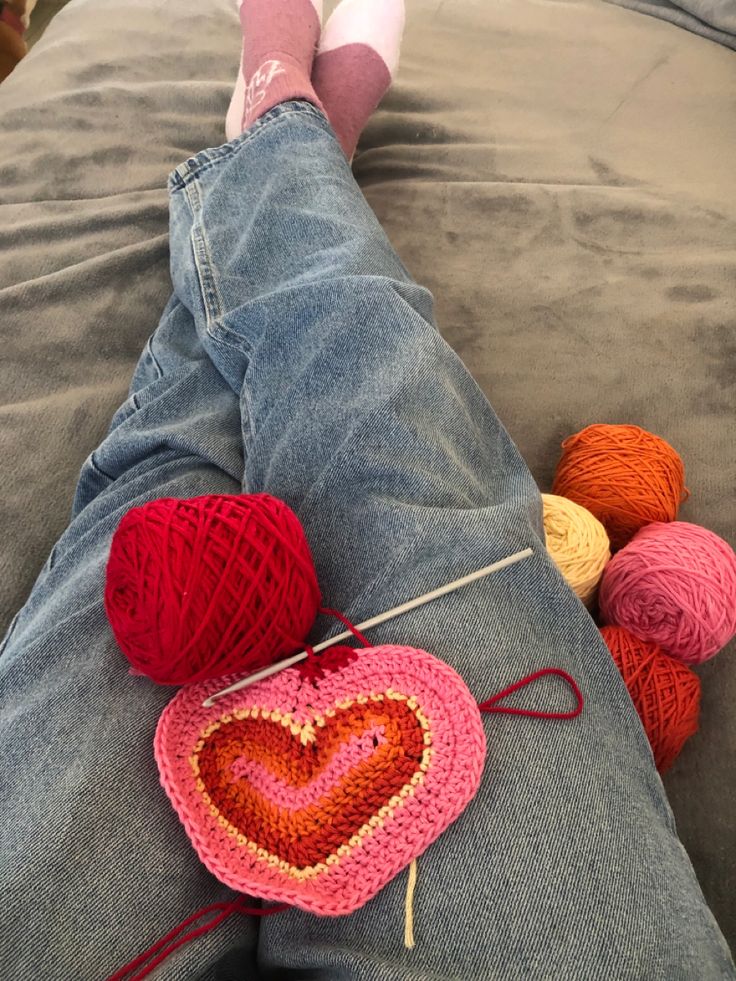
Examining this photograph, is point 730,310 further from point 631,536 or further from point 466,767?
point 466,767

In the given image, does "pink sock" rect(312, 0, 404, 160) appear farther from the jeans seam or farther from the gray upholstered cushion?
the jeans seam

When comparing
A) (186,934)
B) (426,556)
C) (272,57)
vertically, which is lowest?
(186,934)

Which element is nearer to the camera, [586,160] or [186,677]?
[186,677]

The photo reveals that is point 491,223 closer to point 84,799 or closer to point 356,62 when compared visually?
point 356,62

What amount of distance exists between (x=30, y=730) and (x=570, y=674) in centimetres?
33

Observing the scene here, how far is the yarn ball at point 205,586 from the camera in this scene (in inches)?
14.8

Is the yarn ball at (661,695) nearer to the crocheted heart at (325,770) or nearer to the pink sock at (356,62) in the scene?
the crocheted heart at (325,770)

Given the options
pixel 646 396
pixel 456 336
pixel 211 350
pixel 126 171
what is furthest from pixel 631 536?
pixel 126 171

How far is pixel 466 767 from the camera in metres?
0.38

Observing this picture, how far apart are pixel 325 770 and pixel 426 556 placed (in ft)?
0.48

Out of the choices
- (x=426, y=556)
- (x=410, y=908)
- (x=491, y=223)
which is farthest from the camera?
(x=491, y=223)

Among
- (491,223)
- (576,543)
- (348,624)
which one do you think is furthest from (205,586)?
(491,223)

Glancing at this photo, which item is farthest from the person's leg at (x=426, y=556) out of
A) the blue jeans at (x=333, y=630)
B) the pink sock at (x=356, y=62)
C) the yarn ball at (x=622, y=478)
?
the pink sock at (x=356, y=62)

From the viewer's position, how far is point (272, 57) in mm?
859
